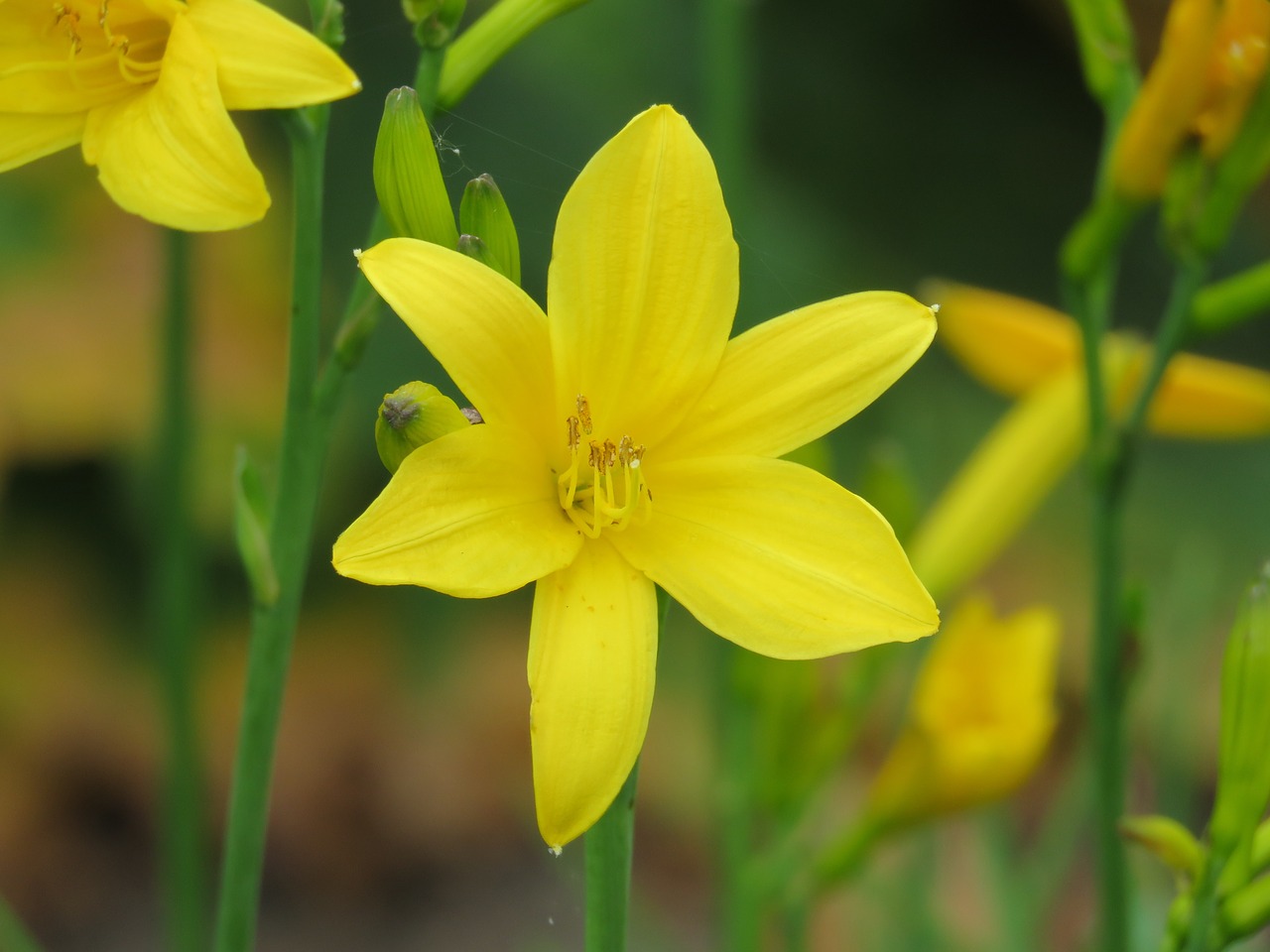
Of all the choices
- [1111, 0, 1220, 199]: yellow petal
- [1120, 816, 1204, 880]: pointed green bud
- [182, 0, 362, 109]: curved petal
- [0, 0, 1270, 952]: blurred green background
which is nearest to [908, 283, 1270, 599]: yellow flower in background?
[1111, 0, 1220, 199]: yellow petal

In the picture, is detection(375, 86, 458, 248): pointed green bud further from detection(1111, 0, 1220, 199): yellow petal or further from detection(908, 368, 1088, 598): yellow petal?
detection(908, 368, 1088, 598): yellow petal

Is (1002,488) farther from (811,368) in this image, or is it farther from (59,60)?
(59,60)

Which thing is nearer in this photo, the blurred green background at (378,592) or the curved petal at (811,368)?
the curved petal at (811,368)

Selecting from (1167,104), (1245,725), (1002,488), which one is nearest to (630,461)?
(1245,725)

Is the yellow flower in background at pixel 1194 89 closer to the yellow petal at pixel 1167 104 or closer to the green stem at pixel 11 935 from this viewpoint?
the yellow petal at pixel 1167 104

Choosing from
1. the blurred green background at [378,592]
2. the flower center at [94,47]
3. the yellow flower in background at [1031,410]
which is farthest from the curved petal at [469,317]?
the blurred green background at [378,592]


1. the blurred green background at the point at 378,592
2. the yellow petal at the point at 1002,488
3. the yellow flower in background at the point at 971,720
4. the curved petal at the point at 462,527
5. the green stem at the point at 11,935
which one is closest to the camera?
the curved petal at the point at 462,527

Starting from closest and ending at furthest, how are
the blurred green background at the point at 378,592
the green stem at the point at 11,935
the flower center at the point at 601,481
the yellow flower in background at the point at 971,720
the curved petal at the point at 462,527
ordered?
the curved petal at the point at 462,527, the flower center at the point at 601,481, the green stem at the point at 11,935, the yellow flower in background at the point at 971,720, the blurred green background at the point at 378,592
